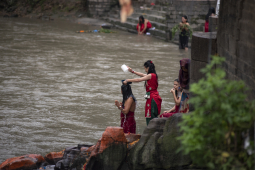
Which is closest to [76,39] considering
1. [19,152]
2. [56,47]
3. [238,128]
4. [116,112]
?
[56,47]

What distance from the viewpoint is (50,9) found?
93.3 feet

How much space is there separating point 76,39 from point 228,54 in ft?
45.5

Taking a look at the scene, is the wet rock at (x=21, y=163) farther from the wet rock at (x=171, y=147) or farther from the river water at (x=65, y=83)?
the wet rock at (x=171, y=147)

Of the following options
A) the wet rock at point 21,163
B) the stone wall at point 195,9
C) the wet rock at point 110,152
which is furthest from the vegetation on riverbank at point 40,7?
the wet rock at point 110,152

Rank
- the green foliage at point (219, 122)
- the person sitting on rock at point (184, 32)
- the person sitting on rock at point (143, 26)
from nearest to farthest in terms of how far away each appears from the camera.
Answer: the green foliage at point (219, 122) → the person sitting on rock at point (184, 32) → the person sitting on rock at point (143, 26)

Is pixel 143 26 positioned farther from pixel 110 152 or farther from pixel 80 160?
pixel 110 152

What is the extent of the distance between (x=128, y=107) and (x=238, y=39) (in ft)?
7.24

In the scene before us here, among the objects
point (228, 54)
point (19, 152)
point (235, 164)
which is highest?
point (228, 54)

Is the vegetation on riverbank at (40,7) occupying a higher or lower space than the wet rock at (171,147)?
higher

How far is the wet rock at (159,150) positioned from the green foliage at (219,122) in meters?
1.74

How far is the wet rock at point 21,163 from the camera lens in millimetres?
5594

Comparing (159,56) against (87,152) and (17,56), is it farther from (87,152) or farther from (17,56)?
(87,152)

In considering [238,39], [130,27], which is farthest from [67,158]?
[130,27]

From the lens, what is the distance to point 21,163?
566 cm
